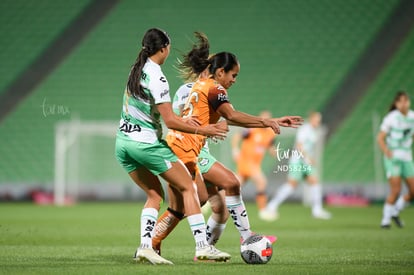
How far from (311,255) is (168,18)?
56.4 ft

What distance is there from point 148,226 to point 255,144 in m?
10.9

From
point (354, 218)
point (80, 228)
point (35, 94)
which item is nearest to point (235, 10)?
point (35, 94)

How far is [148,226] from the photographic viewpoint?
721 cm

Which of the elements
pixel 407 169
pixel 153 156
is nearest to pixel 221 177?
pixel 153 156

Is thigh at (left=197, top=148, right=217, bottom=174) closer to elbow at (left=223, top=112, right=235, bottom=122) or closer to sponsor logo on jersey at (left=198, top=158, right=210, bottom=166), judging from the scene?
sponsor logo on jersey at (left=198, top=158, right=210, bottom=166)

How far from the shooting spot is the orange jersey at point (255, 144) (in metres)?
17.7

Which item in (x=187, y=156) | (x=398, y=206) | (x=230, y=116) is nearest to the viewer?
(x=230, y=116)

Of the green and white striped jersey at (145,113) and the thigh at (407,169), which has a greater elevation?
the thigh at (407,169)

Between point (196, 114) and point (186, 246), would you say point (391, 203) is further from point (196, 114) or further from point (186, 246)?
point (196, 114)

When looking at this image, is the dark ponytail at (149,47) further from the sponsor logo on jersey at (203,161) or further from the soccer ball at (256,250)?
the soccer ball at (256,250)

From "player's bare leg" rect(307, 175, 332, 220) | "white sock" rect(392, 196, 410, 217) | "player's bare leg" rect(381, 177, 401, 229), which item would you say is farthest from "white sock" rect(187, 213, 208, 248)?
"player's bare leg" rect(307, 175, 332, 220)

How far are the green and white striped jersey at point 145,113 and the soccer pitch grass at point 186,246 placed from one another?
1.18 metres

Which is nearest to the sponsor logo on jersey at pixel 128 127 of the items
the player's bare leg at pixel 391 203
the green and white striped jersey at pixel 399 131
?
the player's bare leg at pixel 391 203

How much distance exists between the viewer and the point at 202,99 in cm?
745
